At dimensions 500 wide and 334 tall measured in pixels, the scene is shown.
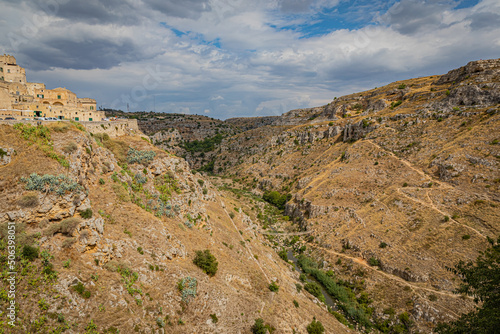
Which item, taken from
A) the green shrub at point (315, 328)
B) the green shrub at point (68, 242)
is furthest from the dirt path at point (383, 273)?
the green shrub at point (68, 242)

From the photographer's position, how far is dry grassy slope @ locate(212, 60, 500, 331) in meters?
34.4

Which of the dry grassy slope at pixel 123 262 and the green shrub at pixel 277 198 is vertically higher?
the dry grassy slope at pixel 123 262

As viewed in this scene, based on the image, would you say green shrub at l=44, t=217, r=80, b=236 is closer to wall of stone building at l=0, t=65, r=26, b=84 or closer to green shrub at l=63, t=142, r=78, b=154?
green shrub at l=63, t=142, r=78, b=154

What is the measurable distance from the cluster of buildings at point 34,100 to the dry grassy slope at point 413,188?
49.7m

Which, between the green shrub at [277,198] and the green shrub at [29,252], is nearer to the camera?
the green shrub at [29,252]

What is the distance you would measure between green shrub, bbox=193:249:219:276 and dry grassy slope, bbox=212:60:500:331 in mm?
26807

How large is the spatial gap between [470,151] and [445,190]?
920 centimetres

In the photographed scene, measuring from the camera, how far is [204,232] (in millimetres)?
31297

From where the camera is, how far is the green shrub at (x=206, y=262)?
2500cm

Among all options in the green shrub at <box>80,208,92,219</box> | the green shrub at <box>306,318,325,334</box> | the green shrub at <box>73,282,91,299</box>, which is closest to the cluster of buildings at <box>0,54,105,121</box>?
the green shrub at <box>80,208,92,219</box>

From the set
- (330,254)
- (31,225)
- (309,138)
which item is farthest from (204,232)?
(309,138)

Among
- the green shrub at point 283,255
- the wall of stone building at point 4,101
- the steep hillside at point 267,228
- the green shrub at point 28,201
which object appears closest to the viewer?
the green shrub at point 28,201

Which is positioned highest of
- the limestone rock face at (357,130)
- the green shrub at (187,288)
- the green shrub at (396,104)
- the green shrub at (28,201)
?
the green shrub at (396,104)

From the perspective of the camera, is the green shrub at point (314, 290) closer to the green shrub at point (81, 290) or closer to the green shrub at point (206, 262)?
the green shrub at point (206, 262)
